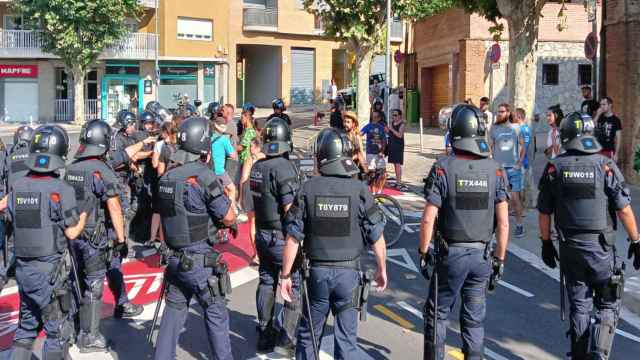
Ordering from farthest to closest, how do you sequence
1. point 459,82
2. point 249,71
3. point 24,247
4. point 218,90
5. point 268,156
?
1. point 249,71
2. point 218,90
3. point 459,82
4. point 268,156
5. point 24,247

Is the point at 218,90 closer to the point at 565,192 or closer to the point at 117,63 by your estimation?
the point at 117,63

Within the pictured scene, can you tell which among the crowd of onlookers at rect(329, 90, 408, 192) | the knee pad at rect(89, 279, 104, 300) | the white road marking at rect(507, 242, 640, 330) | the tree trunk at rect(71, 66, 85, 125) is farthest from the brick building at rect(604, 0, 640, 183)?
the tree trunk at rect(71, 66, 85, 125)

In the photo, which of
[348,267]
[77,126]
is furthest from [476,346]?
[77,126]

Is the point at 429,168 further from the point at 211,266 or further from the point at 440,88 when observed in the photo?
the point at 211,266

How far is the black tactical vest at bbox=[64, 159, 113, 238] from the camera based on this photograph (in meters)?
5.76

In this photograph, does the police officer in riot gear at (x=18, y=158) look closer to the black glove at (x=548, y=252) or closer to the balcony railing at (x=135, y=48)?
the black glove at (x=548, y=252)

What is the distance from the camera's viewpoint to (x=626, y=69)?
1394 centimetres

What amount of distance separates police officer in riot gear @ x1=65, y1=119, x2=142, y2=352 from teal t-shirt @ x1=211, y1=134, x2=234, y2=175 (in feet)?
12.2

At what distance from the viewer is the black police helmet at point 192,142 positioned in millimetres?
5172

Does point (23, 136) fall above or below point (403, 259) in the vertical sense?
above

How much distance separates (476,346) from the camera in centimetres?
499

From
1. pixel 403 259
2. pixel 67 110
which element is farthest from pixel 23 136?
pixel 67 110

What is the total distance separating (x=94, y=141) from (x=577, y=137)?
406 cm

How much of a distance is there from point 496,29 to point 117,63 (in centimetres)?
2982
